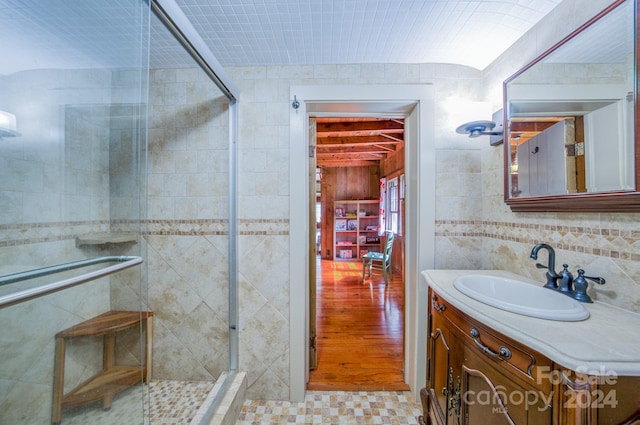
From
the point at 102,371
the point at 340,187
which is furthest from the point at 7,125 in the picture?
the point at 340,187

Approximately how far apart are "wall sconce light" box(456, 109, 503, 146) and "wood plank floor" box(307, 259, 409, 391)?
1742 mm

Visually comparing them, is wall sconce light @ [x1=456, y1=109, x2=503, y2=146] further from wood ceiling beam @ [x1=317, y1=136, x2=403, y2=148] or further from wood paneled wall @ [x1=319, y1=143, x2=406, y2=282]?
wood paneled wall @ [x1=319, y1=143, x2=406, y2=282]

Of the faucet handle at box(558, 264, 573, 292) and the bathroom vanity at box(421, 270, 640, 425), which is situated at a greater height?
the faucet handle at box(558, 264, 573, 292)

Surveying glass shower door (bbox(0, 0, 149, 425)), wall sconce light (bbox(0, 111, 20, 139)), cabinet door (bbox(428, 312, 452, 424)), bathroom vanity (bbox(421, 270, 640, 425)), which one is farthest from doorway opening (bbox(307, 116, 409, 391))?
wall sconce light (bbox(0, 111, 20, 139))

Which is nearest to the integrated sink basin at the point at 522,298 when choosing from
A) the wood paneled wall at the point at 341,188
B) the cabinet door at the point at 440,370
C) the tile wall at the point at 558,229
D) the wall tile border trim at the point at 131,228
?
the tile wall at the point at 558,229

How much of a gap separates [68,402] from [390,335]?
2.32 m

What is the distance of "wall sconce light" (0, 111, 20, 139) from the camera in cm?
98

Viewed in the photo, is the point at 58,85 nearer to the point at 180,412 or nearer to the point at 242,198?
the point at 242,198

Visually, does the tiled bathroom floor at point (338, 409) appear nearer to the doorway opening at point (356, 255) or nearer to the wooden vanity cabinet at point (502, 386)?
the doorway opening at point (356, 255)

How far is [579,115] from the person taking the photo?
97 centimetres

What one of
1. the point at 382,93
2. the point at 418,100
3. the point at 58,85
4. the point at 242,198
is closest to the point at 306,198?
the point at 242,198

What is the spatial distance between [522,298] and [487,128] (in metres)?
0.96

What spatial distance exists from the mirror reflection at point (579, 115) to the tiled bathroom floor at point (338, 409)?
149cm

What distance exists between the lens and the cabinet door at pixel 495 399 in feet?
2.14
